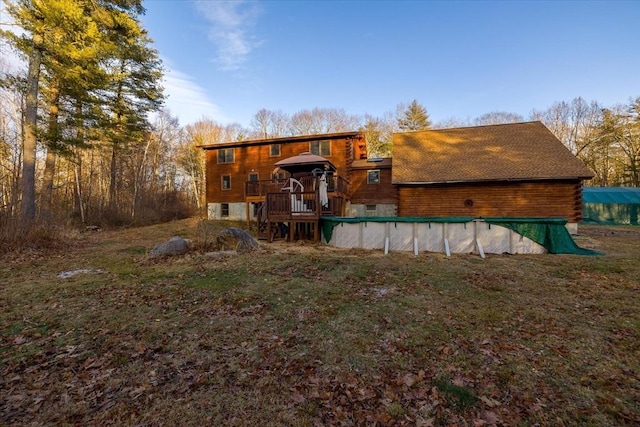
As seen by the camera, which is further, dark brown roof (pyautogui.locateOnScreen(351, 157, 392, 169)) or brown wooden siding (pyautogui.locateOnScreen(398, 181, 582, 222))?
dark brown roof (pyautogui.locateOnScreen(351, 157, 392, 169))

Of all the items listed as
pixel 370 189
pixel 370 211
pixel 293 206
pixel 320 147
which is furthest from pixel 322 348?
pixel 320 147

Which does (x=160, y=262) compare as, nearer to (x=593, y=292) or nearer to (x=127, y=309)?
(x=127, y=309)

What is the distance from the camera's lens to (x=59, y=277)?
6965mm

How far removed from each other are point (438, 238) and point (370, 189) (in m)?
9.97

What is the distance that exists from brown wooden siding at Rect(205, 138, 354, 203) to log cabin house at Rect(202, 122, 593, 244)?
7 centimetres

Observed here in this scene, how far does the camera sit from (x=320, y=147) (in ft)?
67.8

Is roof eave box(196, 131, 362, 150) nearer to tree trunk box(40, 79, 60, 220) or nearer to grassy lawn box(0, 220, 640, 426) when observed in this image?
tree trunk box(40, 79, 60, 220)

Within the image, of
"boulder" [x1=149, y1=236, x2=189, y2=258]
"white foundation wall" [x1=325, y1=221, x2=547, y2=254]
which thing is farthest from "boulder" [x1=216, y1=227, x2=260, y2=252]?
"white foundation wall" [x1=325, y1=221, x2=547, y2=254]

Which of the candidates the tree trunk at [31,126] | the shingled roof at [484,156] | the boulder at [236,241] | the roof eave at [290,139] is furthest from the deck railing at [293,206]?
the tree trunk at [31,126]

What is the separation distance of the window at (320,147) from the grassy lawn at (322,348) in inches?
569

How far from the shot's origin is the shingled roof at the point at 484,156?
14750mm

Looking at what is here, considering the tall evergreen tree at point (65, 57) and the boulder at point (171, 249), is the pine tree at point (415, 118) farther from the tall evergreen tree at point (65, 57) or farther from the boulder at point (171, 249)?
the boulder at point (171, 249)

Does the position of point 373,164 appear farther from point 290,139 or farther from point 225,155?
point 225,155

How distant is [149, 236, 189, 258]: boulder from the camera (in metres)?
9.27
